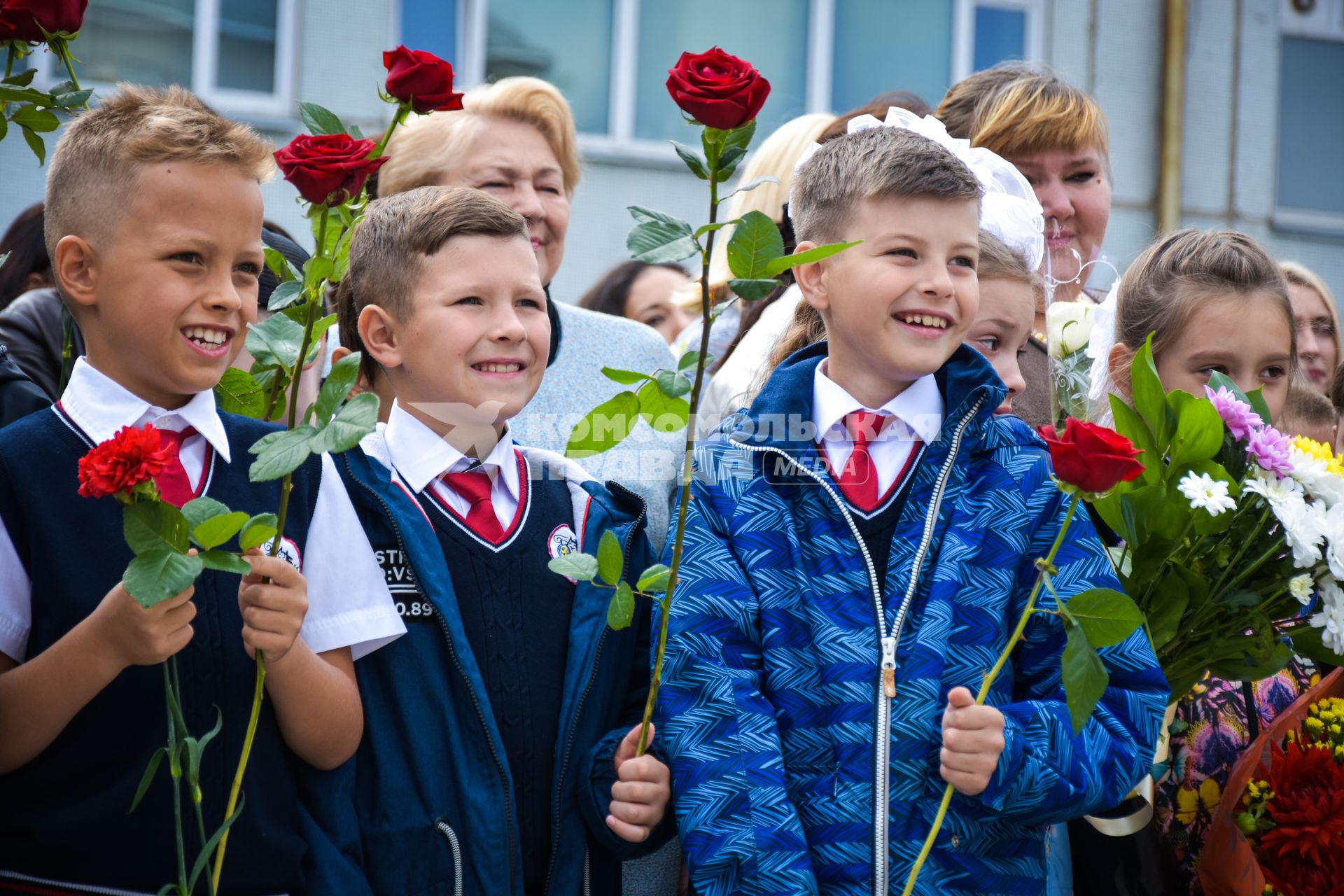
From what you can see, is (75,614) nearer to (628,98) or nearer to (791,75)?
(628,98)

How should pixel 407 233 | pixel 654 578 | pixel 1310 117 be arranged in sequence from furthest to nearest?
pixel 1310 117 → pixel 407 233 → pixel 654 578

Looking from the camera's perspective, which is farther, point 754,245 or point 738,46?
point 738,46

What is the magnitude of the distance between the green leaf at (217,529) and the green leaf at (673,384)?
54 centimetres

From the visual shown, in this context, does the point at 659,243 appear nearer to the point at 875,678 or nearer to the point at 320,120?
the point at 320,120

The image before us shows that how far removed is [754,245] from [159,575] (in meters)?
0.83

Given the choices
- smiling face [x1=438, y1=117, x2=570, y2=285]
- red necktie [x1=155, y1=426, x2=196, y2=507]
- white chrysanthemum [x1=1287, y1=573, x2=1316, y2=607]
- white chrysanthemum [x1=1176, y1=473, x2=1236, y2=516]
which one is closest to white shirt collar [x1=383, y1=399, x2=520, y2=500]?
red necktie [x1=155, y1=426, x2=196, y2=507]

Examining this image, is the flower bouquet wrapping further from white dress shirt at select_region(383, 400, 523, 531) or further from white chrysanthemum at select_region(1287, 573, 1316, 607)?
white dress shirt at select_region(383, 400, 523, 531)

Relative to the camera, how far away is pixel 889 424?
226 centimetres

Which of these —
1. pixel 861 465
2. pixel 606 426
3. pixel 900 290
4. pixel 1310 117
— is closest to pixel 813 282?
pixel 900 290

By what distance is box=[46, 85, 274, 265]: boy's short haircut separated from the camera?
2.01 m

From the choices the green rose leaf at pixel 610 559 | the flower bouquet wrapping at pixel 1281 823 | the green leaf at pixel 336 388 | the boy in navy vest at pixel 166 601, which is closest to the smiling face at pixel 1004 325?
the flower bouquet wrapping at pixel 1281 823

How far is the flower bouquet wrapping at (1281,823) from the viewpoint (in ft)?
7.37

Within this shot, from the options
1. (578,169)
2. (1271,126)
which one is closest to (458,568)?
(578,169)

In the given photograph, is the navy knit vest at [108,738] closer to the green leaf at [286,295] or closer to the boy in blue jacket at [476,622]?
the boy in blue jacket at [476,622]
